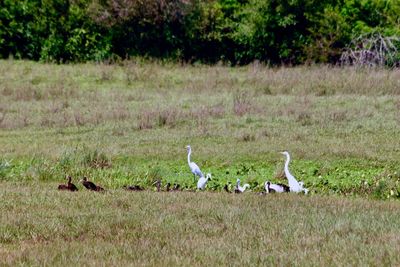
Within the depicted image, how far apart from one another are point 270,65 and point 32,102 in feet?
38.3

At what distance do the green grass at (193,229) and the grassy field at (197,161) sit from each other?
0.08ft

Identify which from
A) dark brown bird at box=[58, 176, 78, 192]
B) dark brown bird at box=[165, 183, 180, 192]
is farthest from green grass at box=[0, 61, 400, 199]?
dark brown bird at box=[58, 176, 78, 192]

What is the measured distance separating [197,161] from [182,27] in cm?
1934

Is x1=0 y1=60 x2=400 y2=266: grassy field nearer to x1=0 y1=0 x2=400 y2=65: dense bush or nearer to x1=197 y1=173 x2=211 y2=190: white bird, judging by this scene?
x1=197 y1=173 x2=211 y2=190: white bird

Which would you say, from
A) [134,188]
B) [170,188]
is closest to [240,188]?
[170,188]

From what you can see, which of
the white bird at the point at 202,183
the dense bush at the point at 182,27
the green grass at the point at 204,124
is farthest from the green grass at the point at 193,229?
the dense bush at the point at 182,27

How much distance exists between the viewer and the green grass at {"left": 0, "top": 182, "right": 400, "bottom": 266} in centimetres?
780

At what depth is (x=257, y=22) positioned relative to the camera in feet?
109

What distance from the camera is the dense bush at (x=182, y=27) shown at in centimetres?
3319

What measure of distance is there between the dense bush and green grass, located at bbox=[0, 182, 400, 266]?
875 inches

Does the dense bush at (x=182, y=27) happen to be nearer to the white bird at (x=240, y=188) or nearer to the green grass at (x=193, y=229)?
the white bird at (x=240, y=188)

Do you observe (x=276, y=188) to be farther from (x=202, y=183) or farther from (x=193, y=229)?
(x=193, y=229)

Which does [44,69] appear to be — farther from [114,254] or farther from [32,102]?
[114,254]

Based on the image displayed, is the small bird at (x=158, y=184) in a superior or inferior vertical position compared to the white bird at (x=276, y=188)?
inferior
